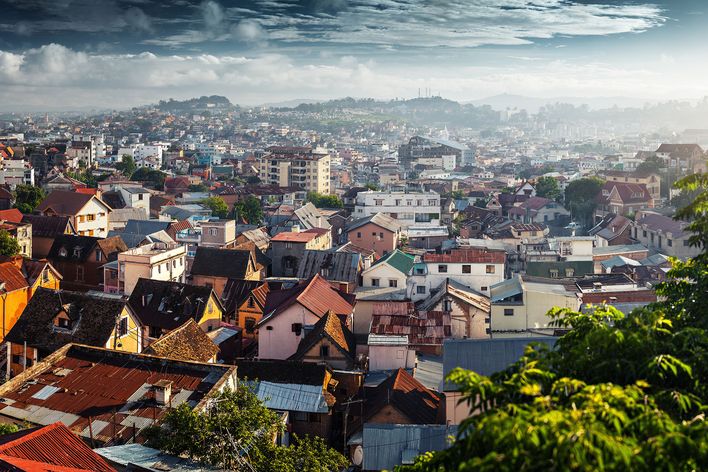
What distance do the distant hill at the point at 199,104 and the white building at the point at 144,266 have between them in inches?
6072

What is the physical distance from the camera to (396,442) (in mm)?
9258

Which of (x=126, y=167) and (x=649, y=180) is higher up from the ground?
(x=649, y=180)

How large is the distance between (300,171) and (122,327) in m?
34.7

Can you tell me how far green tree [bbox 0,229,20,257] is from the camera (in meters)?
18.9

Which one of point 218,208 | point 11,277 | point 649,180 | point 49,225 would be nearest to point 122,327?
point 11,277

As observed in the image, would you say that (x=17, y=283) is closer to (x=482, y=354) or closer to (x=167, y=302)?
(x=167, y=302)

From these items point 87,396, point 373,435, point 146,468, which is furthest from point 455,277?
point 146,468

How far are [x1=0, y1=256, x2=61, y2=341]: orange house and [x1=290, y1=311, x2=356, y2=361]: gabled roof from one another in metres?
5.45

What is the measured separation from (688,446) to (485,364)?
7540 mm

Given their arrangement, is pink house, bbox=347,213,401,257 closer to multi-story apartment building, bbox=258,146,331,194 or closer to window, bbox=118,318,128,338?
window, bbox=118,318,128,338

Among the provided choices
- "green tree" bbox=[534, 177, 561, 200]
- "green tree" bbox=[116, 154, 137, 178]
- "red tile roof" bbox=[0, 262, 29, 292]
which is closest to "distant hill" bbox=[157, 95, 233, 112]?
"green tree" bbox=[116, 154, 137, 178]

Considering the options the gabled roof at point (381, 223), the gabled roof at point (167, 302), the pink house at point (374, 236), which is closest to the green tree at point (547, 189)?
the gabled roof at point (381, 223)

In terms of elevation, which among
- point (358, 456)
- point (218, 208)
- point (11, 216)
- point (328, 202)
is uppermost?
point (11, 216)

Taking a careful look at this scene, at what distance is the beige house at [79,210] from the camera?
79.8ft
